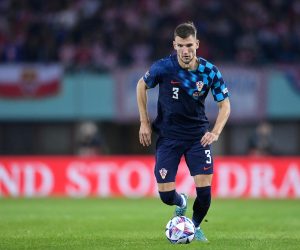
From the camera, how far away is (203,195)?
34.9ft

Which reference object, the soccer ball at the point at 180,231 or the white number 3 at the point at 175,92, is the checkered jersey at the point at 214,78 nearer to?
the white number 3 at the point at 175,92

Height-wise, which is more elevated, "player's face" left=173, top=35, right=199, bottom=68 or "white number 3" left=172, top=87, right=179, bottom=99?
"player's face" left=173, top=35, right=199, bottom=68

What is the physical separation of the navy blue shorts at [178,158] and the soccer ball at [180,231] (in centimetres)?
53

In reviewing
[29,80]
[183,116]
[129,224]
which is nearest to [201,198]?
[183,116]

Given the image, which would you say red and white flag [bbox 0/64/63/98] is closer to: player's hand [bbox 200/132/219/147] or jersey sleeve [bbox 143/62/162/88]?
jersey sleeve [bbox 143/62/162/88]

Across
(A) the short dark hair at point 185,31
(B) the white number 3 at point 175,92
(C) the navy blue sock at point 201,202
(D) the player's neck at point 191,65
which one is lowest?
(C) the navy blue sock at point 201,202

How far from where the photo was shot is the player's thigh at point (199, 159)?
10516mm

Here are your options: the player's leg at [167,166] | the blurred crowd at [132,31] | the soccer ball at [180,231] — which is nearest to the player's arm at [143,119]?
the player's leg at [167,166]

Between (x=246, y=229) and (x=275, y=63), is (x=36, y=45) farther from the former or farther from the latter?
(x=246, y=229)

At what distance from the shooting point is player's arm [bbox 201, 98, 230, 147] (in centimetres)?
1037

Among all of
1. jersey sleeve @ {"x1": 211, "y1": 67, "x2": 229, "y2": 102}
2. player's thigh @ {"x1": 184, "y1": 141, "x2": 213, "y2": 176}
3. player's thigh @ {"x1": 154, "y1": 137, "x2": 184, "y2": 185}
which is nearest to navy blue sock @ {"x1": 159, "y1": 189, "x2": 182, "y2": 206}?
player's thigh @ {"x1": 154, "y1": 137, "x2": 184, "y2": 185}

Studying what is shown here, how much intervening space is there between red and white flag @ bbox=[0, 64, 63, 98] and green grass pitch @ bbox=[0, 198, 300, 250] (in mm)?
6304

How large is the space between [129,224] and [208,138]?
12.6 ft

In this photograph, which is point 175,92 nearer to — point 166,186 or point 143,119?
point 143,119
